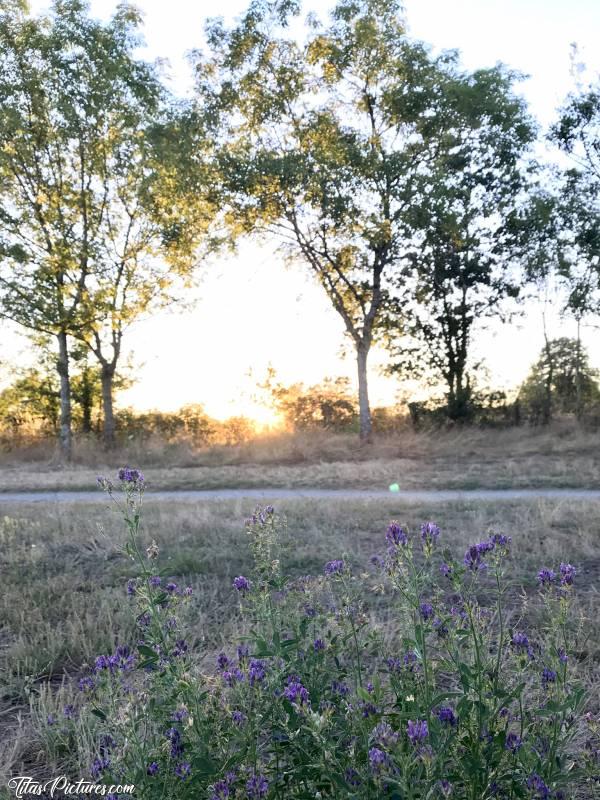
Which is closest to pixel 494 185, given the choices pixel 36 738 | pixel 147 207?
pixel 147 207

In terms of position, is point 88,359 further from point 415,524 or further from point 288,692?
point 288,692

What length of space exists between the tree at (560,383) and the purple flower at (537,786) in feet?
79.0

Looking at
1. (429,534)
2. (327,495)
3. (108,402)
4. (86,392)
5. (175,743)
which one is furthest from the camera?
(86,392)

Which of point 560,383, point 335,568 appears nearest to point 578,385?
point 560,383

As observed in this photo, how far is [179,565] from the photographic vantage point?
6070 mm

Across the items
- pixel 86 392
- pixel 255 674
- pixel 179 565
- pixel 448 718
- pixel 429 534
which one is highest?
pixel 86 392

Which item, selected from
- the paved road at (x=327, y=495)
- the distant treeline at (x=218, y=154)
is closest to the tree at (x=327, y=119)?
the distant treeline at (x=218, y=154)

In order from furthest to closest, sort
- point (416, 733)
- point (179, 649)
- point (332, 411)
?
point (332, 411), point (179, 649), point (416, 733)

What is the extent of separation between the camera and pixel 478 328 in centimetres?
2555

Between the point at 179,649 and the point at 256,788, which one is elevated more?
the point at 179,649

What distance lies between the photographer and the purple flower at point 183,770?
1991mm

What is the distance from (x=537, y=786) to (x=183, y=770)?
1.06 m

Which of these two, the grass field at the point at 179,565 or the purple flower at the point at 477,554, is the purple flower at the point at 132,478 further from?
the purple flower at the point at 477,554

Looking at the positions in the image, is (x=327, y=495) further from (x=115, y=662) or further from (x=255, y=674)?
(x=255, y=674)
